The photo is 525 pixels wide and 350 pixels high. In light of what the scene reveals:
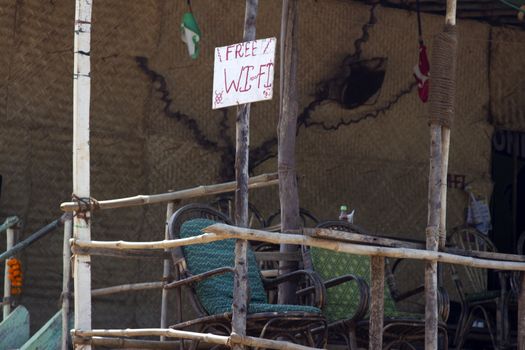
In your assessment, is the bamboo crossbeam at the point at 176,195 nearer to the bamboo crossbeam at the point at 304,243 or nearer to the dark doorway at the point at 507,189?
the bamboo crossbeam at the point at 304,243

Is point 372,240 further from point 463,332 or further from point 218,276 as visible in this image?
point 463,332

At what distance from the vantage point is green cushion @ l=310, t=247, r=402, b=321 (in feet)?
20.4

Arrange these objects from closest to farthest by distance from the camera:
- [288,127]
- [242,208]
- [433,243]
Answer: [242,208] < [433,243] < [288,127]

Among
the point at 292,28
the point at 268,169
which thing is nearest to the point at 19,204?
the point at 268,169

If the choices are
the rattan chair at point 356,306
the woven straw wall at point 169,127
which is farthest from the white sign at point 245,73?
the woven straw wall at point 169,127

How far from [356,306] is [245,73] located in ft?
5.61

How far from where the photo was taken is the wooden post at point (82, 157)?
5.57m

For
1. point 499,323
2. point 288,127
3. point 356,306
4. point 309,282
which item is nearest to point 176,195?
point 288,127

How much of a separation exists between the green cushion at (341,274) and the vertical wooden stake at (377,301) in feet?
2.67

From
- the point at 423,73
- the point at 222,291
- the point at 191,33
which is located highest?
the point at 191,33

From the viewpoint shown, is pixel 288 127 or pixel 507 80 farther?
pixel 507 80

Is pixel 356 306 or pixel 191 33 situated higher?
pixel 191 33

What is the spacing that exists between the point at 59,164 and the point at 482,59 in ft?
12.3

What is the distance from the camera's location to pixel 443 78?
5848 mm
